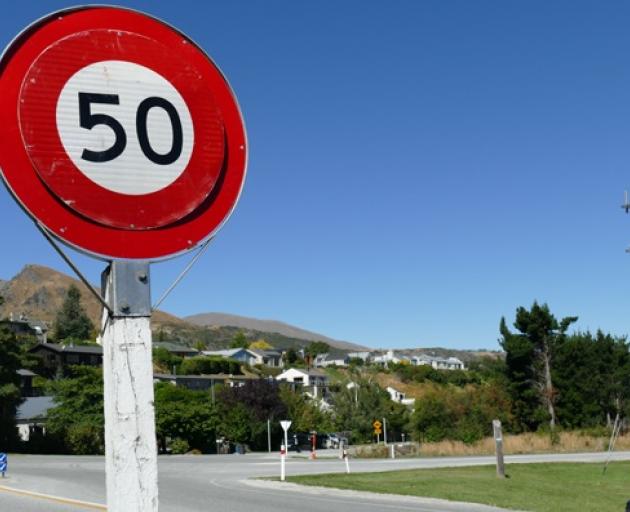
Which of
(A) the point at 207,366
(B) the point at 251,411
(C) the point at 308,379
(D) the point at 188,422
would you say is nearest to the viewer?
(D) the point at 188,422

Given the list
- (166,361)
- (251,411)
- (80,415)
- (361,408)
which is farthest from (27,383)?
(361,408)

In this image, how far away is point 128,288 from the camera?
245 cm

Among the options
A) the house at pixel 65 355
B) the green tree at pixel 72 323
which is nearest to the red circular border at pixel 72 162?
the house at pixel 65 355

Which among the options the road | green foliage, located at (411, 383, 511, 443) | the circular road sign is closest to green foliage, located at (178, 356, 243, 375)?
green foliage, located at (411, 383, 511, 443)

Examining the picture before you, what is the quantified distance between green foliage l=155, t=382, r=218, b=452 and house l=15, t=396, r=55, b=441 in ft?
27.9

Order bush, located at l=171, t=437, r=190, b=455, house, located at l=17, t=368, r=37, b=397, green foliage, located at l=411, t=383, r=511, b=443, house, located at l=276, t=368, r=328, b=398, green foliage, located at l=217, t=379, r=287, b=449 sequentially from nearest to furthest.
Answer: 1. bush, located at l=171, t=437, r=190, b=455
2. green foliage, located at l=411, t=383, r=511, b=443
3. green foliage, located at l=217, t=379, r=287, b=449
4. house, located at l=17, t=368, r=37, b=397
5. house, located at l=276, t=368, r=328, b=398

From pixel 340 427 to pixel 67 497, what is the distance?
171 ft

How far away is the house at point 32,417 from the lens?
192 feet

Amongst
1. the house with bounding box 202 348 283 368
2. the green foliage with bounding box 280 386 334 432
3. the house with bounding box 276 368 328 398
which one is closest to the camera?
the green foliage with bounding box 280 386 334 432

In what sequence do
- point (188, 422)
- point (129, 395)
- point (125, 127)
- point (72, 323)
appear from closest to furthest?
point (129, 395), point (125, 127), point (188, 422), point (72, 323)

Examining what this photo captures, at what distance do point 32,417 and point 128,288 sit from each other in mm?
61522

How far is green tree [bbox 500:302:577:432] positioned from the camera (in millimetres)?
59469

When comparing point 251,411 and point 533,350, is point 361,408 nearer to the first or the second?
point 251,411

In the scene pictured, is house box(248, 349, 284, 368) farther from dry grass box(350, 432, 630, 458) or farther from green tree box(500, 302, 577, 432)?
dry grass box(350, 432, 630, 458)
